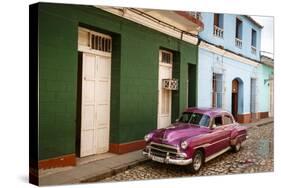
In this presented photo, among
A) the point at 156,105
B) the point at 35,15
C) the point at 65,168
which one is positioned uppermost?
the point at 35,15

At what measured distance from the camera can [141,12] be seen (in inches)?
212

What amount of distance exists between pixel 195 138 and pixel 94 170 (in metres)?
1.64

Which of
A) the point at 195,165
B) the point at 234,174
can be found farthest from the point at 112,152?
the point at 234,174

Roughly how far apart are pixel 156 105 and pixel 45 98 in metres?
2.03

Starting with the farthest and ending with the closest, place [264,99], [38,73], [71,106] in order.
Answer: [264,99] < [71,106] < [38,73]

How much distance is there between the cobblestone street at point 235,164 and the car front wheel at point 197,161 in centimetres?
9

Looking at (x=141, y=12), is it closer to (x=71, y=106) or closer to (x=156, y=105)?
(x=156, y=105)

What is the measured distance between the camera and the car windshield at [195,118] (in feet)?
18.3

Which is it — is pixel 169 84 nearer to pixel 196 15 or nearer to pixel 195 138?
pixel 195 138

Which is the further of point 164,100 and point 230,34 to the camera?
point 230,34

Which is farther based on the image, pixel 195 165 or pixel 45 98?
pixel 195 165

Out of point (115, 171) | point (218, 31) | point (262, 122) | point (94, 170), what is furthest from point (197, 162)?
point (218, 31)

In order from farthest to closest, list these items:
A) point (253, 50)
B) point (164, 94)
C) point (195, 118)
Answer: point (253, 50)
point (164, 94)
point (195, 118)

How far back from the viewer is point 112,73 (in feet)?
→ 17.8
